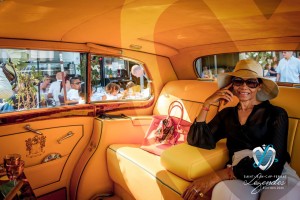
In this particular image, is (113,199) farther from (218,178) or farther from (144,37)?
(144,37)

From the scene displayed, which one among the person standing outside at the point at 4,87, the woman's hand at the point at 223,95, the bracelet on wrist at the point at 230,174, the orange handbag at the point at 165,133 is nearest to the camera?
the bracelet on wrist at the point at 230,174

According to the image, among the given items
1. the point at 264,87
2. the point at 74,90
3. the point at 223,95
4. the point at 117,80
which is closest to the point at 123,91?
the point at 117,80

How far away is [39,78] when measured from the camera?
267cm

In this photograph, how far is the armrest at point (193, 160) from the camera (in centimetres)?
189

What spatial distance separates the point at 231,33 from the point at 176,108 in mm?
1099

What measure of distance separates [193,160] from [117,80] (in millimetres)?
1756

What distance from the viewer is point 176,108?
3.18 metres

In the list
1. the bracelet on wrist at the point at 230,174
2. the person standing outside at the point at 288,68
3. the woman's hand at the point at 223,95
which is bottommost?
the bracelet on wrist at the point at 230,174

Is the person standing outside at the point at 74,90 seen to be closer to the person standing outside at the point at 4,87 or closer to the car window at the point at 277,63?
the person standing outside at the point at 4,87

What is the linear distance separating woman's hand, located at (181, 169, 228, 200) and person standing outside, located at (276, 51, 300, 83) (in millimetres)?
1588

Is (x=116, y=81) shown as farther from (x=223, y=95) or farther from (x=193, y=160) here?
(x=193, y=160)

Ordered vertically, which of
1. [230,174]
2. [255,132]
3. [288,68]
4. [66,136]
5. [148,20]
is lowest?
[230,174]

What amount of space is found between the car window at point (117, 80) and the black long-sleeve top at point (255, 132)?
1.43 meters

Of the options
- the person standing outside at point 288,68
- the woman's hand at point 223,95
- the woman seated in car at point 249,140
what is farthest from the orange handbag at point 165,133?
the person standing outside at point 288,68
